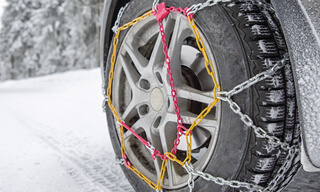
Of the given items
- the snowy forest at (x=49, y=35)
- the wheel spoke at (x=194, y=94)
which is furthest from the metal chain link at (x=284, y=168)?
the snowy forest at (x=49, y=35)

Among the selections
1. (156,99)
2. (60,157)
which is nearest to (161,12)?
(156,99)

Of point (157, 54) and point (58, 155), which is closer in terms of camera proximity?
point (157, 54)

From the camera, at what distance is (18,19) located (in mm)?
29766

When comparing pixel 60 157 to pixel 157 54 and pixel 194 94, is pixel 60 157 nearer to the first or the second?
pixel 157 54

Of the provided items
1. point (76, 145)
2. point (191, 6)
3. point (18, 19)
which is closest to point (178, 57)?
point (191, 6)

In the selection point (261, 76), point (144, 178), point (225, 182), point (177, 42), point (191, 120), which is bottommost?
point (144, 178)

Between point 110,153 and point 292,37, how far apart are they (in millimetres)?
2544

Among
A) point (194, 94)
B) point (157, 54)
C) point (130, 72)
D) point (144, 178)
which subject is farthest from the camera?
point (130, 72)

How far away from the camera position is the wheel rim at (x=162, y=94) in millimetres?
1569

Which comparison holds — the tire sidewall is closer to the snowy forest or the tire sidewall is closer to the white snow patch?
the white snow patch

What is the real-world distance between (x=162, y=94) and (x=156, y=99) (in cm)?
6

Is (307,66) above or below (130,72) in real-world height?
above

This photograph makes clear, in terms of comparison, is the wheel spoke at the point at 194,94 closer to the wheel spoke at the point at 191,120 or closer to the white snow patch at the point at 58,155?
the wheel spoke at the point at 191,120

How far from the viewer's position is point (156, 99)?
1.77 metres
